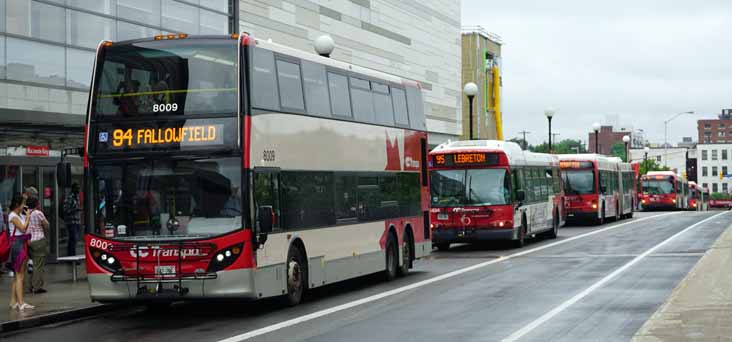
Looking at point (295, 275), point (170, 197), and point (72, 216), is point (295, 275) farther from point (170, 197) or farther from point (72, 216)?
point (72, 216)

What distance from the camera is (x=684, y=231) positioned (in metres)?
40.3

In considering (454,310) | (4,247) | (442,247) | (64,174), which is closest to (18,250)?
(4,247)

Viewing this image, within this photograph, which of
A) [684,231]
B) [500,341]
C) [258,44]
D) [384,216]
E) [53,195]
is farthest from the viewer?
[684,231]

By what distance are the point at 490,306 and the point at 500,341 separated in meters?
3.91

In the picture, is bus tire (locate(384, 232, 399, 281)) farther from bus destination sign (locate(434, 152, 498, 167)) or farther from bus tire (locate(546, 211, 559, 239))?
bus tire (locate(546, 211, 559, 239))

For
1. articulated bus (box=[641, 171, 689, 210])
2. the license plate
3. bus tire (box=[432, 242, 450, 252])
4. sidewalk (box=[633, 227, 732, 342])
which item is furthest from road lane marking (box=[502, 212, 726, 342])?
articulated bus (box=[641, 171, 689, 210])

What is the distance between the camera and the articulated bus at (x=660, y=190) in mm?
79062

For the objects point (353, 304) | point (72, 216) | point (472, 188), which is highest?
point (472, 188)

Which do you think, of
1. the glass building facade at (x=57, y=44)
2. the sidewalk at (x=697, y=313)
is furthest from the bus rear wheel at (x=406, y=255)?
the glass building facade at (x=57, y=44)

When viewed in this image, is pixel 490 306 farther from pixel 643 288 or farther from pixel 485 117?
pixel 485 117

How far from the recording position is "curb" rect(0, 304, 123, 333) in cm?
1466

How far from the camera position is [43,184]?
84.2 feet

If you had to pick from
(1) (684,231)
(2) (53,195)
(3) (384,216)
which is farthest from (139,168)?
(1) (684,231)

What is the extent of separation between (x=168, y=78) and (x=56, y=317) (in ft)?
12.5
